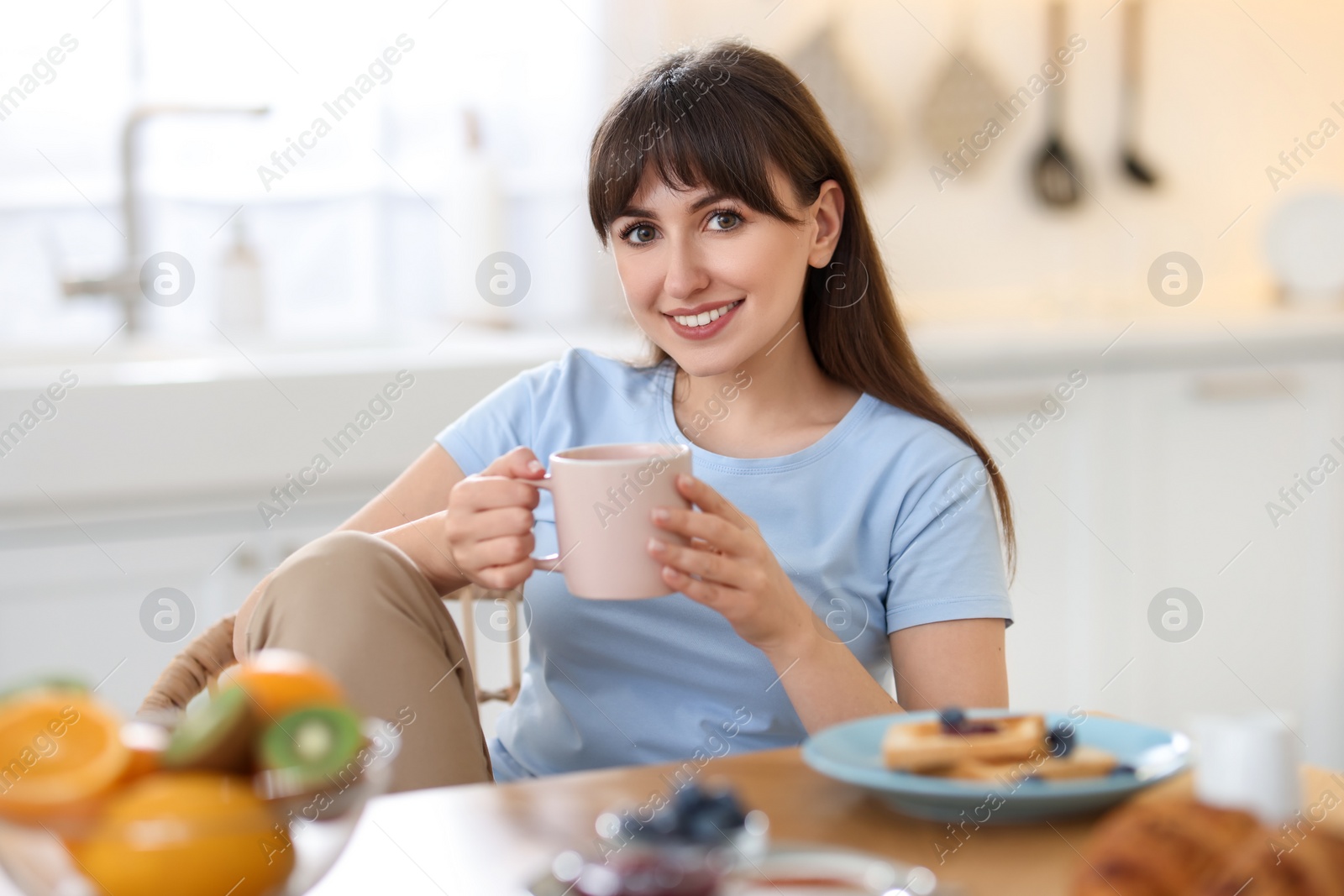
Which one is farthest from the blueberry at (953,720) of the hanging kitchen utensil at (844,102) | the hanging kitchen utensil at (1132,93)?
the hanging kitchen utensil at (1132,93)

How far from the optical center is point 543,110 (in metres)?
2.60

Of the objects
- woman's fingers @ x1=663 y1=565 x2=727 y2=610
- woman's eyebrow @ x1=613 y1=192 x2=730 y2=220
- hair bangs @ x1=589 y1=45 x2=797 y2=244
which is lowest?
woman's fingers @ x1=663 y1=565 x2=727 y2=610

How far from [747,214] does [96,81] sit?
1.55 metres

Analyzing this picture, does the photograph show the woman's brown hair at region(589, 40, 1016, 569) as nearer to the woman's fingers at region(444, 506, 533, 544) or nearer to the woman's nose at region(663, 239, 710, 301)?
the woman's nose at region(663, 239, 710, 301)

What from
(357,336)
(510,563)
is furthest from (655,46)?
(510,563)

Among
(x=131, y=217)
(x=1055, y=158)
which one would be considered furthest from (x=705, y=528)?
(x=1055, y=158)

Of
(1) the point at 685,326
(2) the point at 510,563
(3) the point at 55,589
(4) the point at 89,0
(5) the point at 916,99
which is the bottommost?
(3) the point at 55,589

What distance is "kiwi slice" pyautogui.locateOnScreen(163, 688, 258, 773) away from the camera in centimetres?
54

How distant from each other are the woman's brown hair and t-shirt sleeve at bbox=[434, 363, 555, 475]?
193mm

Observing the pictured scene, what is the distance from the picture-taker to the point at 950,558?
1241 millimetres

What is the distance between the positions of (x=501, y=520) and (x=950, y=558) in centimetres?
44

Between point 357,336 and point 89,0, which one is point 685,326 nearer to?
point 357,336

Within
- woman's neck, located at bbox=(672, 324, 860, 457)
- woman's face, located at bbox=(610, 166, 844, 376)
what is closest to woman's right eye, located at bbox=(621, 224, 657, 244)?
woman's face, located at bbox=(610, 166, 844, 376)

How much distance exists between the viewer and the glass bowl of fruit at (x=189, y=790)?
0.51 meters
